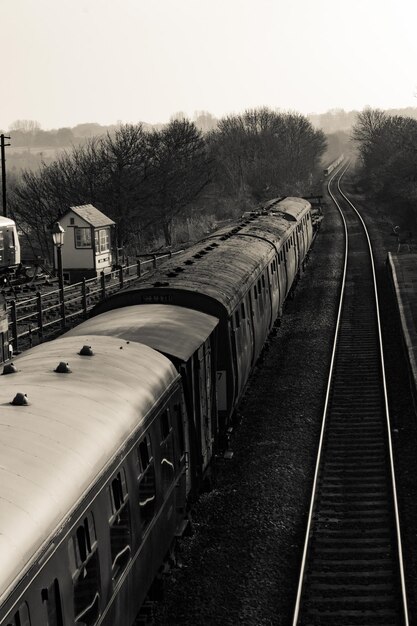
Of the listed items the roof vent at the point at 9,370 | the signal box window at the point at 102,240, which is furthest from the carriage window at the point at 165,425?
the signal box window at the point at 102,240

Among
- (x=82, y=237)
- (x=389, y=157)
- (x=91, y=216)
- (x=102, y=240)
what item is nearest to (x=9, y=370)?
(x=82, y=237)

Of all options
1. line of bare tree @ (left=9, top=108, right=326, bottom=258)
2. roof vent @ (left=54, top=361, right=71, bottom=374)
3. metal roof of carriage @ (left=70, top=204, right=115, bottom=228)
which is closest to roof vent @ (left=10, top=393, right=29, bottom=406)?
roof vent @ (left=54, top=361, right=71, bottom=374)

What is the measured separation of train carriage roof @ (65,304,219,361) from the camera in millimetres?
11781

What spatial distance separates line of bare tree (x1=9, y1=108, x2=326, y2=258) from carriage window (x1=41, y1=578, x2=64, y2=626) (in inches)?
1465

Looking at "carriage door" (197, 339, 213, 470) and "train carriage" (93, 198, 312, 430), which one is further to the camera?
"train carriage" (93, 198, 312, 430)

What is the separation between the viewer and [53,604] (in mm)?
6324

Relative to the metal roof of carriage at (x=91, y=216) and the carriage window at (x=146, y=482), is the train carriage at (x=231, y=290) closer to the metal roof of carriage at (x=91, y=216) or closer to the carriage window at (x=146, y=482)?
the carriage window at (x=146, y=482)

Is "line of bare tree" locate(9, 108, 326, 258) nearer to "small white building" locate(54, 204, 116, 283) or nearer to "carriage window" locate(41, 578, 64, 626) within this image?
"small white building" locate(54, 204, 116, 283)

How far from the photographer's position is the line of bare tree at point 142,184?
58688 millimetres

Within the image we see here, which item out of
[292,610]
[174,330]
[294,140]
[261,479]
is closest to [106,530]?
[292,610]

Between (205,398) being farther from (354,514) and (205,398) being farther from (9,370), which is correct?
(9,370)

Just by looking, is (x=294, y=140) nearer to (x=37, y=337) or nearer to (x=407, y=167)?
(x=407, y=167)

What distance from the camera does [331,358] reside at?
23484 mm

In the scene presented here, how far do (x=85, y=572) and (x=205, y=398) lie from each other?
240 inches
